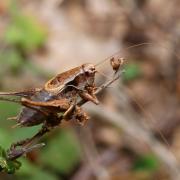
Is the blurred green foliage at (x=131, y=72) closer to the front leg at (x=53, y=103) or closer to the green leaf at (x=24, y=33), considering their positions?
the green leaf at (x=24, y=33)

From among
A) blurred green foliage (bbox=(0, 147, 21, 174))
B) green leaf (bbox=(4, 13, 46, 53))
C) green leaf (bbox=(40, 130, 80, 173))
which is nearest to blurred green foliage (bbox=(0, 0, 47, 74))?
green leaf (bbox=(4, 13, 46, 53))

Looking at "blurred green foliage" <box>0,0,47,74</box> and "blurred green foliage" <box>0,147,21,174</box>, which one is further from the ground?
"blurred green foliage" <box>0,0,47,74</box>

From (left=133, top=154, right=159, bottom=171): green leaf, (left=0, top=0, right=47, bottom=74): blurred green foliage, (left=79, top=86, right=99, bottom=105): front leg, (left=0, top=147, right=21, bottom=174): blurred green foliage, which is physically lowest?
(left=0, top=147, right=21, bottom=174): blurred green foliage

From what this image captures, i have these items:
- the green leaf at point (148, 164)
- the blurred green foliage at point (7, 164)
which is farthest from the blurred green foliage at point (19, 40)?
the blurred green foliage at point (7, 164)

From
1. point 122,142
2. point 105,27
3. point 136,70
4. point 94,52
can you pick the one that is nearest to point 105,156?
point 122,142

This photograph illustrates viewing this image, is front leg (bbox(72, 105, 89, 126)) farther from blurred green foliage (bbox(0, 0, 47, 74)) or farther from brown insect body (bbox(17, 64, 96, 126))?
blurred green foliage (bbox(0, 0, 47, 74))

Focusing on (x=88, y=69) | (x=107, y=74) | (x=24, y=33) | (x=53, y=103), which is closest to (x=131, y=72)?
(x=107, y=74)

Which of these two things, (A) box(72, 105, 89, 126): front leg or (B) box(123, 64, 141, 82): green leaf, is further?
(B) box(123, 64, 141, 82): green leaf
